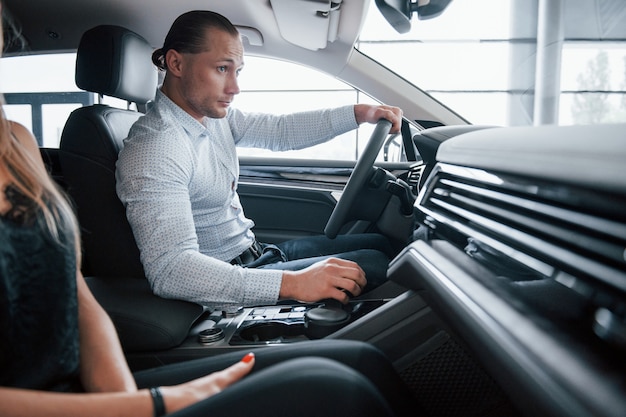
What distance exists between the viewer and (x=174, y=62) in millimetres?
1498

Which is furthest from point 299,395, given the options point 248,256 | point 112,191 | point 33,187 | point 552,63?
point 552,63

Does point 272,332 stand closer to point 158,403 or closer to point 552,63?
point 158,403

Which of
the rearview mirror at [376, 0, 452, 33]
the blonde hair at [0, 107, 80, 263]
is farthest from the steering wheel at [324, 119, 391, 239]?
the blonde hair at [0, 107, 80, 263]

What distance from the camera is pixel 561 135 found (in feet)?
2.11

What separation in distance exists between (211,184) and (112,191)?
0.32 metres

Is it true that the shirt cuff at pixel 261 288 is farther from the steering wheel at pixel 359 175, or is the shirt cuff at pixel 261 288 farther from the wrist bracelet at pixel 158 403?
the wrist bracelet at pixel 158 403

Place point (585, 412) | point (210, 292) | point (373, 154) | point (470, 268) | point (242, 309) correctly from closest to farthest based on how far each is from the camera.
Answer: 1. point (585, 412)
2. point (470, 268)
3. point (210, 292)
4. point (242, 309)
5. point (373, 154)

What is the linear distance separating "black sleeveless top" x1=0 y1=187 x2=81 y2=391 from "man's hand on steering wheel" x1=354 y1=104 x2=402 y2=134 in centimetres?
112

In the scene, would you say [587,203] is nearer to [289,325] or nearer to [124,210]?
[289,325]

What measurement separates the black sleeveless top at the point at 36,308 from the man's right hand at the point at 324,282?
536 mm

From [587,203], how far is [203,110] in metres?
1.21

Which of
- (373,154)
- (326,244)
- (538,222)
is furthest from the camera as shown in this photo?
(326,244)

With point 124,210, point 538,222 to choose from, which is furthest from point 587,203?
point 124,210

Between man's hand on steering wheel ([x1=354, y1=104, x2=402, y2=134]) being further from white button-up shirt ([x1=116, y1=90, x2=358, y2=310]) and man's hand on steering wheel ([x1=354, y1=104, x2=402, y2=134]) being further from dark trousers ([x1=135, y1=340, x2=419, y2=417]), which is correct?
dark trousers ([x1=135, y1=340, x2=419, y2=417])
